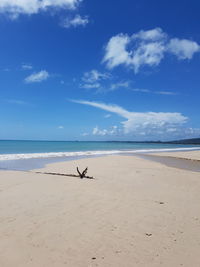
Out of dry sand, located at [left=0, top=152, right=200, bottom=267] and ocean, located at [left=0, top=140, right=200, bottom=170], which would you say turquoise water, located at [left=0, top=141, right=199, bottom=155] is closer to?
ocean, located at [left=0, top=140, right=200, bottom=170]

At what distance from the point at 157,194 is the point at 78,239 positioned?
15.4 ft

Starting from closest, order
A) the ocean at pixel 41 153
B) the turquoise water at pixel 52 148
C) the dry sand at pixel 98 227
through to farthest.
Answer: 1. the dry sand at pixel 98 227
2. the ocean at pixel 41 153
3. the turquoise water at pixel 52 148

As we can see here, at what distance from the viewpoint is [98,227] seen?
542 cm

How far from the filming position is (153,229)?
5.38m

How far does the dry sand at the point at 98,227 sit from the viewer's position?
4.12m

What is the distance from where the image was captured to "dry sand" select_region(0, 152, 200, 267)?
13.5 feet

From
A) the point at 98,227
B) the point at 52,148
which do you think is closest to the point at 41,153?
the point at 52,148

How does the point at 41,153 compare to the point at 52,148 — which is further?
the point at 52,148

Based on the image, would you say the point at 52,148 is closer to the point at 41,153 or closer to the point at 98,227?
the point at 41,153

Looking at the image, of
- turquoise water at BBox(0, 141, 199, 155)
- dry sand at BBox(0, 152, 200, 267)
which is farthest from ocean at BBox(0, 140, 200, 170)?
dry sand at BBox(0, 152, 200, 267)

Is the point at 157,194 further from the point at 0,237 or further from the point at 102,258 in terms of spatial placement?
the point at 0,237

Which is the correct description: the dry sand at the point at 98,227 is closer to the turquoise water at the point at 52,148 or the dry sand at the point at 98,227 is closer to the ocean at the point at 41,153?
the ocean at the point at 41,153

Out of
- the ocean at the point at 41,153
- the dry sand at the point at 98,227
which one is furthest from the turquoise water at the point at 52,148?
the dry sand at the point at 98,227

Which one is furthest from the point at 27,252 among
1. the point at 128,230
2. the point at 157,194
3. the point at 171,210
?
the point at 157,194
